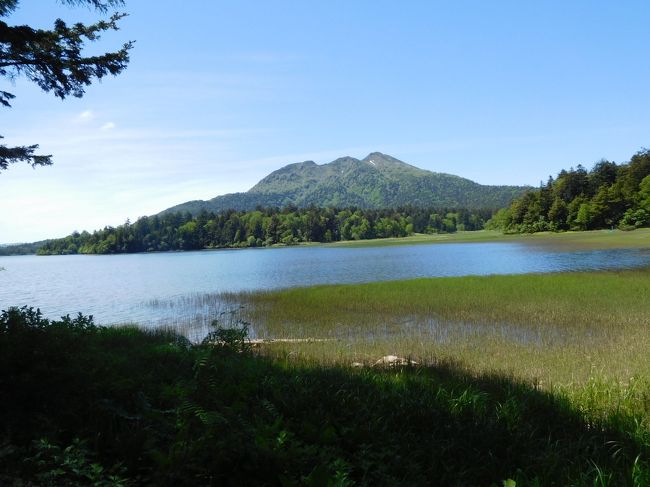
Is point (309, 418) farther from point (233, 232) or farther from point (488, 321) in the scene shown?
point (233, 232)

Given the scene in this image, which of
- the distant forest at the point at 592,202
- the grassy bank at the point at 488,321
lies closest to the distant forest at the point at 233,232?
the distant forest at the point at 592,202

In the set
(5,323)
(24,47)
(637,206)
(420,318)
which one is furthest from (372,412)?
(637,206)

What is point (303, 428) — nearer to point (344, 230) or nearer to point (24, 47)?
point (24, 47)

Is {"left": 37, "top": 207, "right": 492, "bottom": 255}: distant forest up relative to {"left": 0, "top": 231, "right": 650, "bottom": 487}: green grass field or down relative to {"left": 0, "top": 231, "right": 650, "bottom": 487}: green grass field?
up

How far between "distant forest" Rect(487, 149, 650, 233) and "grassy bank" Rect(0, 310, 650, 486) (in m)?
110

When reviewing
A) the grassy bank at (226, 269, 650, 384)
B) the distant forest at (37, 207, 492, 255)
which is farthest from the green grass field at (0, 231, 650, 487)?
the distant forest at (37, 207, 492, 255)

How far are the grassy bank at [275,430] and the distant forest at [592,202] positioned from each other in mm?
110381

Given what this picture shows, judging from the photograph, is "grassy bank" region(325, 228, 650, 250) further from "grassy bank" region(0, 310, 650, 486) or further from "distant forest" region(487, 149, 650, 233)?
"grassy bank" region(0, 310, 650, 486)

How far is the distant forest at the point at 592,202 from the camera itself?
101438mm

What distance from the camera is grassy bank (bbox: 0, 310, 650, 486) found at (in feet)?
13.8

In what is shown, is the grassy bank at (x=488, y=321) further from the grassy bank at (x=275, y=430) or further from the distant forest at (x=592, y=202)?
the distant forest at (x=592, y=202)

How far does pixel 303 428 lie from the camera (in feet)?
18.0

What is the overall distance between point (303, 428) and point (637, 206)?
120m

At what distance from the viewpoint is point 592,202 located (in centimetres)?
11050
